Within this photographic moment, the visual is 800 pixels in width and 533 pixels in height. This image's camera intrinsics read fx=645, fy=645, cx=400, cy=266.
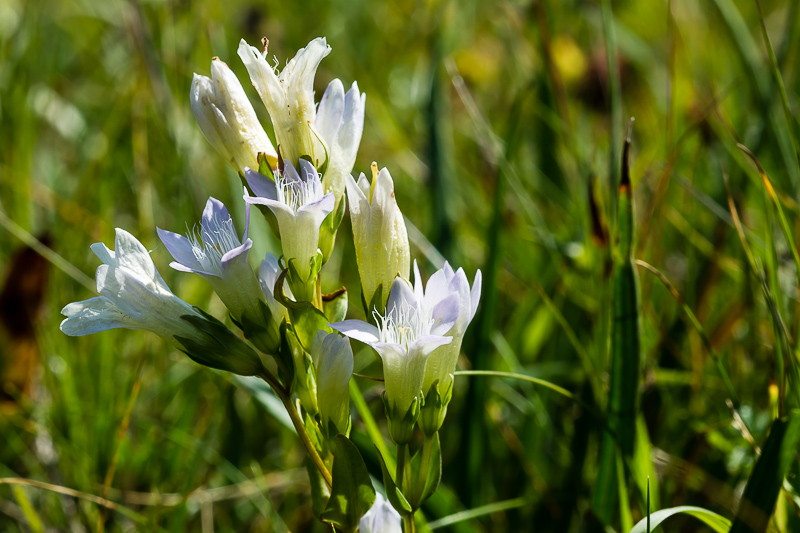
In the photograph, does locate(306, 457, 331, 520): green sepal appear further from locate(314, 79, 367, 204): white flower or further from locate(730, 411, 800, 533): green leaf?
locate(730, 411, 800, 533): green leaf

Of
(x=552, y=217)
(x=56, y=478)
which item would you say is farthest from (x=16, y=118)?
(x=552, y=217)

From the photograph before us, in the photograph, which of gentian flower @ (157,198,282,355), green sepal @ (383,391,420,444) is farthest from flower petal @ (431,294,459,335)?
gentian flower @ (157,198,282,355)

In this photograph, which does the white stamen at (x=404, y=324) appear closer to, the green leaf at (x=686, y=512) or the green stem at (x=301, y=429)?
the green stem at (x=301, y=429)

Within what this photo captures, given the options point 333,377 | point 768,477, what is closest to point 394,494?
point 333,377

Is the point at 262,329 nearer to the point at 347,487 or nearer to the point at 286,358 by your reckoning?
the point at 286,358

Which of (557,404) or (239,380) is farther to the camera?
(557,404)

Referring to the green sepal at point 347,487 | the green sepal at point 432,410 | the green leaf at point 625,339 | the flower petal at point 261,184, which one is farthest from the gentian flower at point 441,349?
the green leaf at point 625,339

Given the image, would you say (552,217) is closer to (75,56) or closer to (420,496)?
(420,496)
